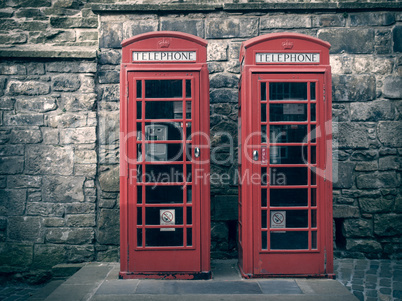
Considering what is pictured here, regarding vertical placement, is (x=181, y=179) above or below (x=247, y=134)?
below

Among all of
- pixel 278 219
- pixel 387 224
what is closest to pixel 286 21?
pixel 278 219

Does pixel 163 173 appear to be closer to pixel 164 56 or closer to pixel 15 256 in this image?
pixel 164 56

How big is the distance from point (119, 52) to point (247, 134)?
226 cm

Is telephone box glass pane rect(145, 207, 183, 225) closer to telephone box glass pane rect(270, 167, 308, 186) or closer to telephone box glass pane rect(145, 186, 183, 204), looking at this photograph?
telephone box glass pane rect(145, 186, 183, 204)

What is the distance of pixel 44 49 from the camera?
5.14 m

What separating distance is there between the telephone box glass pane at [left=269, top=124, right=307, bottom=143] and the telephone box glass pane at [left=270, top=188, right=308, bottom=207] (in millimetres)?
553

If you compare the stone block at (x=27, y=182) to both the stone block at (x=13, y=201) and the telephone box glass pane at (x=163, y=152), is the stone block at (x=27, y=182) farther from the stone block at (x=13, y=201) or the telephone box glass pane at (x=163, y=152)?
the telephone box glass pane at (x=163, y=152)

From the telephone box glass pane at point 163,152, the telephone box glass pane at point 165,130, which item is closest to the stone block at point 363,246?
the telephone box glass pane at point 163,152

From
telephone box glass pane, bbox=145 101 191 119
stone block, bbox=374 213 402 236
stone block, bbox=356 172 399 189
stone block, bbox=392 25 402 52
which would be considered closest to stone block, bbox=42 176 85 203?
telephone box glass pane, bbox=145 101 191 119

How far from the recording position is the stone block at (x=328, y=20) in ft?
16.8

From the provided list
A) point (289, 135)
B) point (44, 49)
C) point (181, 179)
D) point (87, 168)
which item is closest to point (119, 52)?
point (44, 49)

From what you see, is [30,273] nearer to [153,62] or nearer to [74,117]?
[74,117]

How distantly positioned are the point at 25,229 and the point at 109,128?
178 centimetres

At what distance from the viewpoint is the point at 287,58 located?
13.3 feet
